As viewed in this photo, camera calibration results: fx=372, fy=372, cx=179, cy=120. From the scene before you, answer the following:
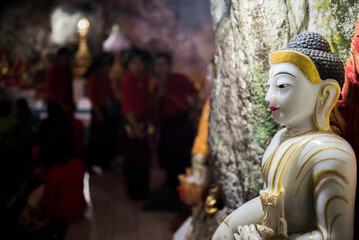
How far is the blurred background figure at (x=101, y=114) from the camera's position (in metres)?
4.58

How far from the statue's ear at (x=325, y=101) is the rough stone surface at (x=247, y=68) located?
1.15 ft

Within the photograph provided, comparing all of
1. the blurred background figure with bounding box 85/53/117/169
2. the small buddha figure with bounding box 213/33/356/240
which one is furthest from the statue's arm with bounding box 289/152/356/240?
the blurred background figure with bounding box 85/53/117/169

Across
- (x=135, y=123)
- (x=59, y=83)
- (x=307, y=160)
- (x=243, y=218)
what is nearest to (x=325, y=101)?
(x=307, y=160)

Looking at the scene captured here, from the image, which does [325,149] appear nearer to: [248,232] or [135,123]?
[248,232]

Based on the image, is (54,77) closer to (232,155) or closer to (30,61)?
(232,155)

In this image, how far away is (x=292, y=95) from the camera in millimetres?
1303

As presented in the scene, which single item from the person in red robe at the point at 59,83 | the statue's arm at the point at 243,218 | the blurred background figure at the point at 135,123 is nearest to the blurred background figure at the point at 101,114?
the person in red robe at the point at 59,83

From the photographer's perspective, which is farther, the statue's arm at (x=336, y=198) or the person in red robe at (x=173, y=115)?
the person in red robe at (x=173, y=115)

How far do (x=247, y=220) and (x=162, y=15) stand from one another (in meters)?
6.98

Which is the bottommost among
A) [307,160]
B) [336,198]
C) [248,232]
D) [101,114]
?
[101,114]

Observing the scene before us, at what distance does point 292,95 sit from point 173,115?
2656mm

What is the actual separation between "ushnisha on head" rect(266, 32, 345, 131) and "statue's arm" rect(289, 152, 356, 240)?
170mm

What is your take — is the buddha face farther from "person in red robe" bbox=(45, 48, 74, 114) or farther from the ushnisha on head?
"person in red robe" bbox=(45, 48, 74, 114)

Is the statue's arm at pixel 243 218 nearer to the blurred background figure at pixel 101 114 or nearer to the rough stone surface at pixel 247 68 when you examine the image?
the rough stone surface at pixel 247 68
